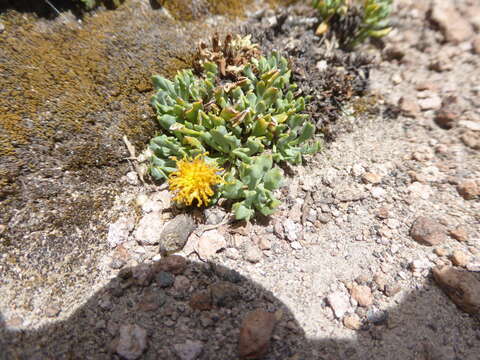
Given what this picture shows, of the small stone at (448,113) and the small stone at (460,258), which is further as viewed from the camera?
the small stone at (448,113)

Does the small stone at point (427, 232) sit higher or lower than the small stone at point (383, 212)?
lower

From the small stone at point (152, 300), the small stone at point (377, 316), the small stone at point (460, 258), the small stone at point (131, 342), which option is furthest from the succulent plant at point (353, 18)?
the small stone at point (131, 342)

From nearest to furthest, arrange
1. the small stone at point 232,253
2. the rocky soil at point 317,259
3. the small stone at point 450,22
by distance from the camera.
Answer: the rocky soil at point 317,259 < the small stone at point 232,253 < the small stone at point 450,22

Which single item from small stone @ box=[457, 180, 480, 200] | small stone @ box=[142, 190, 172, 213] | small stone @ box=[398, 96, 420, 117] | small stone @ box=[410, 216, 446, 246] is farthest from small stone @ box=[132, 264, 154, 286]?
small stone @ box=[398, 96, 420, 117]

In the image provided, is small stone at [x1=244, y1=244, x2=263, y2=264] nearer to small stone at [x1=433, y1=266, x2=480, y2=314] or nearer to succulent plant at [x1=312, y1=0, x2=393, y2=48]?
small stone at [x1=433, y1=266, x2=480, y2=314]

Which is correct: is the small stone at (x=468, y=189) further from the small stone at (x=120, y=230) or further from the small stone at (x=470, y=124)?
the small stone at (x=120, y=230)

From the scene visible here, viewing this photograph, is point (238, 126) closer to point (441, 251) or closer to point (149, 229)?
point (149, 229)
